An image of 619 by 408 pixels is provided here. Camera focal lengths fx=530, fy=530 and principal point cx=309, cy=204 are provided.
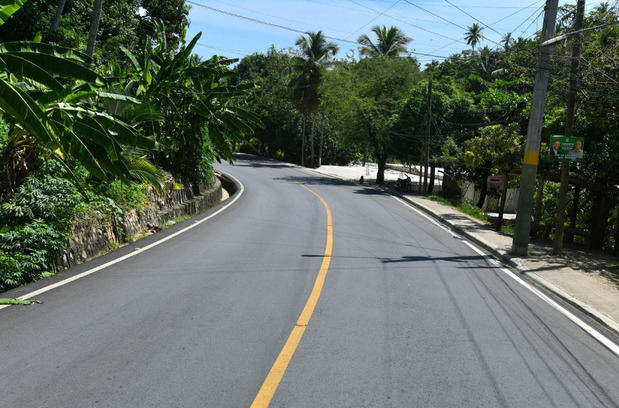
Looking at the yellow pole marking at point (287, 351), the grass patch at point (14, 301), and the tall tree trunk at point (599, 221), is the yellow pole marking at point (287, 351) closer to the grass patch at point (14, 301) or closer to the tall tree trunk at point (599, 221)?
the grass patch at point (14, 301)

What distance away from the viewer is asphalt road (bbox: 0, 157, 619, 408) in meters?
4.78

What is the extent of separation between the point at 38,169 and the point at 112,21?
21198 millimetres

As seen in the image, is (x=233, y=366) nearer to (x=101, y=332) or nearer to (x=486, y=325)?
(x=101, y=332)

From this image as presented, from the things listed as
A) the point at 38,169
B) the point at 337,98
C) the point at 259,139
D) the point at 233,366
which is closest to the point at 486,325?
the point at 233,366

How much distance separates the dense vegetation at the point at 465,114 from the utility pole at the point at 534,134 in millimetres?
770

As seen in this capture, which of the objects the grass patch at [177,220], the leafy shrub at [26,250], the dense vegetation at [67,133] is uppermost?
the dense vegetation at [67,133]

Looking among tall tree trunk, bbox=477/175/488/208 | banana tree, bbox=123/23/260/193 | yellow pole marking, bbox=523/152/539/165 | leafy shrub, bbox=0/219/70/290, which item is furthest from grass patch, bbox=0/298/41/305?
tall tree trunk, bbox=477/175/488/208

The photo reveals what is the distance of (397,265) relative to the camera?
37.2 ft

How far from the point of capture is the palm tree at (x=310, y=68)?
181 feet

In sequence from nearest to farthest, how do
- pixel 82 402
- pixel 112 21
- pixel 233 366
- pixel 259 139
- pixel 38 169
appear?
1. pixel 82 402
2. pixel 233 366
3. pixel 38 169
4. pixel 112 21
5. pixel 259 139

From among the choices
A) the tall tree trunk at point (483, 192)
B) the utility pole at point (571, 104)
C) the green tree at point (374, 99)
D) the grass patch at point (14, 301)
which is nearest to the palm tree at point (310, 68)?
the green tree at point (374, 99)

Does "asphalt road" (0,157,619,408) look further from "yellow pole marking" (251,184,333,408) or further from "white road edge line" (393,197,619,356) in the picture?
"white road edge line" (393,197,619,356)

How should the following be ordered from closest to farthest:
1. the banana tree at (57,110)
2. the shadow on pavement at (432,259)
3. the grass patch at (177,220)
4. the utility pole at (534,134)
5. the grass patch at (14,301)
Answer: the banana tree at (57,110) < the grass patch at (14,301) < the shadow on pavement at (432,259) < the utility pole at (534,134) < the grass patch at (177,220)

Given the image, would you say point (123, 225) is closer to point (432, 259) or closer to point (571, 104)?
point (432, 259)
